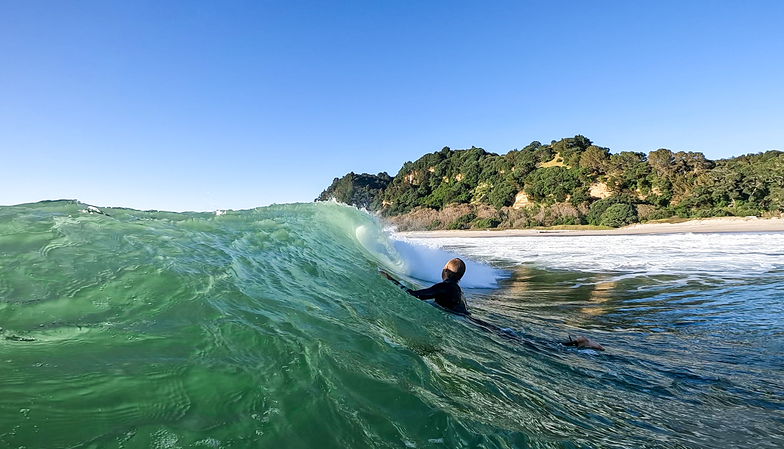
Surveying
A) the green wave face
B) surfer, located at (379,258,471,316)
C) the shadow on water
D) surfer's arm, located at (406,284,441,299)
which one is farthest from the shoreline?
the green wave face

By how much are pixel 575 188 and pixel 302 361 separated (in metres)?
77.0

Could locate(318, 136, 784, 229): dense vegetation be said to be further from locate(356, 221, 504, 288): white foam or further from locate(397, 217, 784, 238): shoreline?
locate(356, 221, 504, 288): white foam

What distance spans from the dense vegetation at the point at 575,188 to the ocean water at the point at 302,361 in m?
62.7

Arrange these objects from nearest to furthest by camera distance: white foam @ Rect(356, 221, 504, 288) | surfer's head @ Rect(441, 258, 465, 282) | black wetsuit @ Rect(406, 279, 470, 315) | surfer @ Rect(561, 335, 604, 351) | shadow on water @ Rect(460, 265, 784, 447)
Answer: shadow on water @ Rect(460, 265, 784, 447)
surfer @ Rect(561, 335, 604, 351)
black wetsuit @ Rect(406, 279, 470, 315)
surfer's head @ Rect(441, 258, 465, 282)
white foam @ Rect(356, 221, 504, 288)

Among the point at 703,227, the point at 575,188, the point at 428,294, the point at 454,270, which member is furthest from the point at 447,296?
the point at 575,188

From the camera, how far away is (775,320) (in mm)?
6887

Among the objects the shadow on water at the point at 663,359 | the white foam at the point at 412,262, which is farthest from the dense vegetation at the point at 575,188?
the shadow on water at the point at 663,359

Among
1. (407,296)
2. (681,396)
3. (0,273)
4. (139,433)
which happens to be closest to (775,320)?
(681,396)

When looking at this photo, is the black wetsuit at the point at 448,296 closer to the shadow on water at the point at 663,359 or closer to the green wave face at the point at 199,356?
the green wave face at the point at 199,356

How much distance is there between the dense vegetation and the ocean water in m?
62.7

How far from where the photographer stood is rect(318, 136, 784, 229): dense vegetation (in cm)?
5662

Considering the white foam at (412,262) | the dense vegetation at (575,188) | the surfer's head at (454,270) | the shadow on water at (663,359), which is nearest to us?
the shadow on water at (663,359)

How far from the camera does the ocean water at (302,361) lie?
2.19 metres

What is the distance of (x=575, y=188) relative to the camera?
72.2 m
